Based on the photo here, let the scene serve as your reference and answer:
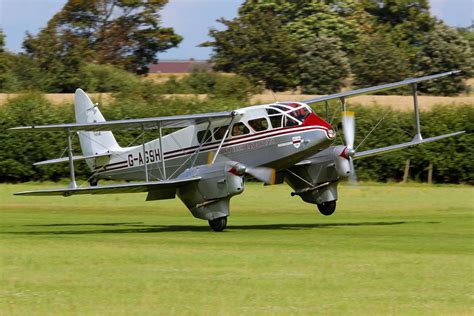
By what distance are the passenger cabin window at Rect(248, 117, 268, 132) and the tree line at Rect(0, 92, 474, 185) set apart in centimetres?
2069

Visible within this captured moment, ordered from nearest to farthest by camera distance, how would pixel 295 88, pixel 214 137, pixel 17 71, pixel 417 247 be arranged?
pixel 417 247, pixel 214 137, pixel 17 71, pixel 295 88

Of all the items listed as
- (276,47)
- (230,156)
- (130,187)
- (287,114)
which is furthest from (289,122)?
(276,47)

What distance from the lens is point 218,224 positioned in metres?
27.3

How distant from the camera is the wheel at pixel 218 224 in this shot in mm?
27266

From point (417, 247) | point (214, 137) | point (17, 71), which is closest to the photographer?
point (417, 247)

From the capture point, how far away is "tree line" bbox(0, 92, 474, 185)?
50250mm

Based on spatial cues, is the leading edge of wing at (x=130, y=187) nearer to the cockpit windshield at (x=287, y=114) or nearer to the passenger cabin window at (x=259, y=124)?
the passenger cabin window at (x=259, y=124)

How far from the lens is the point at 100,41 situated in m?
108

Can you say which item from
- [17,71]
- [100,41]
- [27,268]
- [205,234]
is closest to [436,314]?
[27,268]

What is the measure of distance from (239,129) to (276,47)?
68932mm

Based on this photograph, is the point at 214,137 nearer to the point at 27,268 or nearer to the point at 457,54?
the point at 27,268

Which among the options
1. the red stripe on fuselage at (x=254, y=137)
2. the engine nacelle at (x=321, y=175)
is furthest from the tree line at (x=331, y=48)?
the red stripe on fuselage at (x=254, y=137)

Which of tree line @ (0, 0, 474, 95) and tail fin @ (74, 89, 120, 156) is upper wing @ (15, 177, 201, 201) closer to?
tail fin @ (74, 89, 120, 156)

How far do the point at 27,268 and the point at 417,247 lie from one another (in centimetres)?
879
